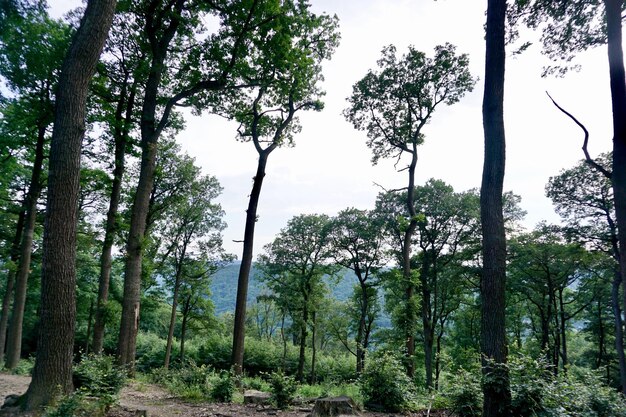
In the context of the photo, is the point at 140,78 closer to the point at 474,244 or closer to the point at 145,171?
the point at 145,171

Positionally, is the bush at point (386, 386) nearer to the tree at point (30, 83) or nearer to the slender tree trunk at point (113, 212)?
the slender tree trunk at point (113, 212)

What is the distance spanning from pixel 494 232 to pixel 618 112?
369 cm

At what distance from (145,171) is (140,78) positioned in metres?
3.92

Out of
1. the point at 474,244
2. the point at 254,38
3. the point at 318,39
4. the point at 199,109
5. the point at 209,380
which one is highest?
the point at 318,39

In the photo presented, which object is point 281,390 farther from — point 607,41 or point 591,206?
point 591,206

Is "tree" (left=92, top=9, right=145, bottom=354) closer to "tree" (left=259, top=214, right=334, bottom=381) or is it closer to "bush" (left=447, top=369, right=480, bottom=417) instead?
"bush" (left=447, top=369, right=480, bottom=417)

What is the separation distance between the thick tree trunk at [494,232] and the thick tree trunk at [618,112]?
2328 millimetres

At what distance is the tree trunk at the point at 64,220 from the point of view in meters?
4.66

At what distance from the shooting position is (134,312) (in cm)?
940

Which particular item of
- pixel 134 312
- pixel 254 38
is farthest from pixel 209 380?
pixel 254 38

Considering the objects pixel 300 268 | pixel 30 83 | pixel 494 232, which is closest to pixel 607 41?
pixel 494 232

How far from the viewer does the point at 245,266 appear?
10789mm

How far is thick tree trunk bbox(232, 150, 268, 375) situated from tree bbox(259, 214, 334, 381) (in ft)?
53.6

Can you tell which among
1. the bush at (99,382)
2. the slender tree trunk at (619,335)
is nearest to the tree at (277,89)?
the bush at (99,382)
